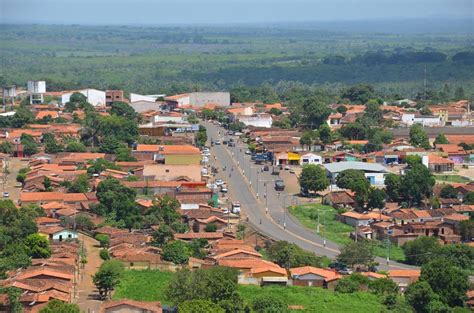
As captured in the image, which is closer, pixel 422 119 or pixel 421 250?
pixel 421 250

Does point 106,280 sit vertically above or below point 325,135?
above

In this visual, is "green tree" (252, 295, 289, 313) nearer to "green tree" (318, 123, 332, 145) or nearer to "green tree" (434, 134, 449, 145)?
"green tree" (318, 123, 332, 145)

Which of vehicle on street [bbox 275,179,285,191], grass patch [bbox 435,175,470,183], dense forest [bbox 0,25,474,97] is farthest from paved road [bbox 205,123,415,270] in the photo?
dense forest [bbox 0,25,474,97]

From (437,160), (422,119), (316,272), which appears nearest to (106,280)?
(316,272)

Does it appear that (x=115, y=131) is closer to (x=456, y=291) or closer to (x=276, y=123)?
(x=276, y=123)

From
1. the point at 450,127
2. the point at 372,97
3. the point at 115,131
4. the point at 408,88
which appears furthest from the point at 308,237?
the point at 408,88

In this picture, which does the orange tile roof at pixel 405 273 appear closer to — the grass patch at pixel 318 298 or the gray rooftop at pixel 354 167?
the grass patch at pixel 318 298

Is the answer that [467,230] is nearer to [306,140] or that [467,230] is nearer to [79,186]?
[79,186]
